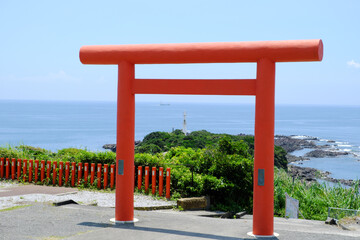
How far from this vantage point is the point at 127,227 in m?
9.18

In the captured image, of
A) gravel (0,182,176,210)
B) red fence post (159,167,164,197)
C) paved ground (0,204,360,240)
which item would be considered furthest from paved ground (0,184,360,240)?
red fence post (159,167,164,197)

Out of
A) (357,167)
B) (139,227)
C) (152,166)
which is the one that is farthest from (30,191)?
(357,167)

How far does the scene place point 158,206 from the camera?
40.0 ft

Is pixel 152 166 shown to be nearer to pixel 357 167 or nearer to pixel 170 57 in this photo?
pixel 170 57

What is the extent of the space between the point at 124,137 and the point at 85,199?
4.28 meters

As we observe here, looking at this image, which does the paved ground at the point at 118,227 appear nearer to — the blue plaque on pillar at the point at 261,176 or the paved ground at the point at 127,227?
the paved ground at the point at 127,227

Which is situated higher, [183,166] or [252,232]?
[183,166]

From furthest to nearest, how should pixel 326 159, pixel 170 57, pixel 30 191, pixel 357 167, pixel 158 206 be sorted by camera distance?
pixel 326 159, pixel 357 167, pixel 30 191, pixel 158 206, pixel 170 57

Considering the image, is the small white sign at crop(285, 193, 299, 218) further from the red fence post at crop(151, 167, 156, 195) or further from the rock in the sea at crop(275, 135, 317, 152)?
the rock in the sea at crop(275, 135, 317, 152)

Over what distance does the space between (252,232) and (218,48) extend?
3588 mm

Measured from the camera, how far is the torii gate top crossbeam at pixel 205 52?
8.17 m

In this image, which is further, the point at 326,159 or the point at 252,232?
the point at 326,159

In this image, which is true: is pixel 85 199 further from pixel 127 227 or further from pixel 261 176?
pixel 261 176

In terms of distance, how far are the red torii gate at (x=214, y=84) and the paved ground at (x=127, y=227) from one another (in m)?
0.59
